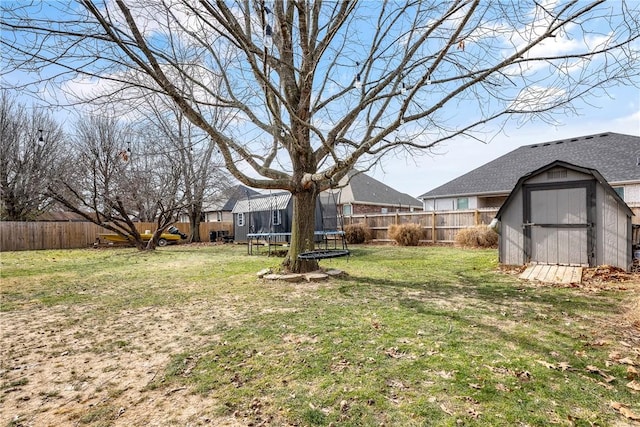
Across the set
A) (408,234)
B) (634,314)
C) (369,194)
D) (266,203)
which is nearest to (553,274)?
(634,314)

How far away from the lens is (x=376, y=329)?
11.5ft

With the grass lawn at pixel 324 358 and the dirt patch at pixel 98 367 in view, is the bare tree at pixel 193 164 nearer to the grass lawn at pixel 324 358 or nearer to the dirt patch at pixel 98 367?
the dirt patch at pixel 98 367

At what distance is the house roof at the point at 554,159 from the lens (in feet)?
47.9

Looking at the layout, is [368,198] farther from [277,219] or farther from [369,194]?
[277,219]

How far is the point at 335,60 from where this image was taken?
6.35 meters

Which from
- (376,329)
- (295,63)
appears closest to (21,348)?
(376,329)

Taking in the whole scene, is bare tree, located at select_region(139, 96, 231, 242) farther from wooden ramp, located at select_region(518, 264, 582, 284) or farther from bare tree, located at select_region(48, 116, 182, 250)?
wooden ramp, located at select_region(518, 264, 582, 284)

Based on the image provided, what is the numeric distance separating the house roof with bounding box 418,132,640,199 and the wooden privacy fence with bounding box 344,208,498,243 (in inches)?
171

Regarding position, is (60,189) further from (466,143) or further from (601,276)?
(601,276)

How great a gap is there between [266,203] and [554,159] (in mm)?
14813

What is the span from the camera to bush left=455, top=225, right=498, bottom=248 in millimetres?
12500

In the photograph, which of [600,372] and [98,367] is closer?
[600,372]

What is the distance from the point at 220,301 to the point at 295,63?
486cm

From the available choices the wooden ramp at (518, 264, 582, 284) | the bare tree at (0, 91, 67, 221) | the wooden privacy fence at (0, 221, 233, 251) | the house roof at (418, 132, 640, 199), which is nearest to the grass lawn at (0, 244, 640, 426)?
the wooden ramp at (518, 264, 582, 284)
